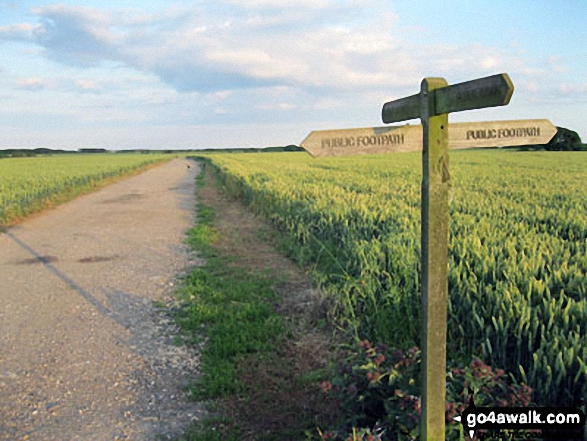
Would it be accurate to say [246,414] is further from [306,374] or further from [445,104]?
[445,104]

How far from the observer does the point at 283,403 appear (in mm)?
4066

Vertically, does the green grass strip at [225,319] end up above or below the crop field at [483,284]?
below

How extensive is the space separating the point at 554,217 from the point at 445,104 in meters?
6.30

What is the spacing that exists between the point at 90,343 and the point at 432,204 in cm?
408

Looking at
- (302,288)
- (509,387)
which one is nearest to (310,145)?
(509,387)

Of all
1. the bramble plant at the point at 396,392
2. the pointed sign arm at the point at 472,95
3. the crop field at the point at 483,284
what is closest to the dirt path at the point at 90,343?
the bramble plant at the point at 396,392

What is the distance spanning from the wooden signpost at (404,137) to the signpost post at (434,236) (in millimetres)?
133

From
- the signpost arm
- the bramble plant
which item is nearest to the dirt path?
the bramble plant

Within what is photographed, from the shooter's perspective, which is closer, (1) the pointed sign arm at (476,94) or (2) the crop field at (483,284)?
(1) the pointed sign arm at (476,94)

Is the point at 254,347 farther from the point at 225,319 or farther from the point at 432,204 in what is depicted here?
the point at 432,204

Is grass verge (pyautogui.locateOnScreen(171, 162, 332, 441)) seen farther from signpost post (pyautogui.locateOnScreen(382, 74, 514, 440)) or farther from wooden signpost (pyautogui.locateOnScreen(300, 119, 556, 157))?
wooden signpost (pyautogui.locateOnScreen(300, 119, 556, 157))

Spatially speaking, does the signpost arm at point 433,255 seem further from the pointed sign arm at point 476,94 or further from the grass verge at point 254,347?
the grass verge at point 254,347

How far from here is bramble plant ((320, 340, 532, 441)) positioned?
2795 millimetres

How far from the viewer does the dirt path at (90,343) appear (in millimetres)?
3881
